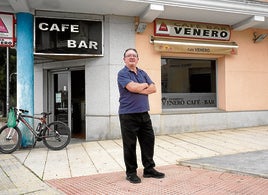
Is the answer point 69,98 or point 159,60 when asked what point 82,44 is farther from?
point 159,60

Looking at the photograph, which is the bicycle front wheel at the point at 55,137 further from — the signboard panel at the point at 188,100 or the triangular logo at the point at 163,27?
the triangular logo at the point at 163,27

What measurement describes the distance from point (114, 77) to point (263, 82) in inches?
208

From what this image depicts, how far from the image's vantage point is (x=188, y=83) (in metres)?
10.0

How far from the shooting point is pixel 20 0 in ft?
22.5

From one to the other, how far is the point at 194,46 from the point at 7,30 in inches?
206

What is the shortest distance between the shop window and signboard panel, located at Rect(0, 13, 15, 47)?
14.5 feet

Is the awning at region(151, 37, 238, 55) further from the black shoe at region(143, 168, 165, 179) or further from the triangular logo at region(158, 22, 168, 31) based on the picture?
the black shoe at region(143, 168, 165, 179)

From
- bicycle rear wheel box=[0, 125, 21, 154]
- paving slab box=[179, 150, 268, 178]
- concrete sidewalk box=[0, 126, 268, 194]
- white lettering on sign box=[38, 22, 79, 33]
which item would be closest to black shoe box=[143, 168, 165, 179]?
concrete sidewalk box=[0, 126, 268, 194]

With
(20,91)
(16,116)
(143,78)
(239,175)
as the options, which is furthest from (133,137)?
(20,91)

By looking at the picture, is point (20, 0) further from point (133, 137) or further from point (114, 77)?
point (133, 137)

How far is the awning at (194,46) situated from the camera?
886 cm

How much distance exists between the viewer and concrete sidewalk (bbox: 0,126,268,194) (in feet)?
13.5

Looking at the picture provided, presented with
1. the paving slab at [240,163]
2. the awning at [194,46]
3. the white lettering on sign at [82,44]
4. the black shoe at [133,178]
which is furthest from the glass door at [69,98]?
the black shoe at [133,178]

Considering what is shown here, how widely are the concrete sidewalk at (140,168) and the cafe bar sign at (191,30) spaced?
3225 mm
